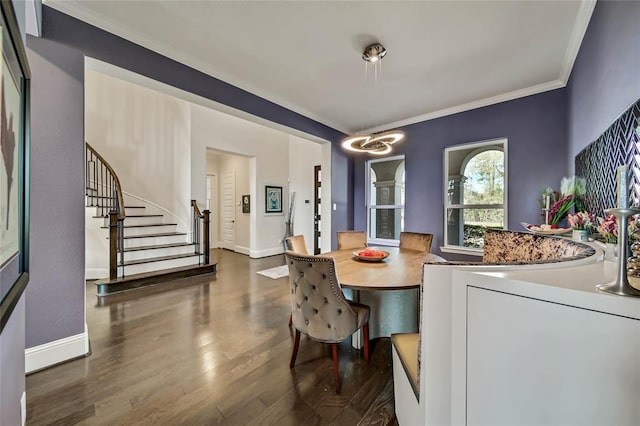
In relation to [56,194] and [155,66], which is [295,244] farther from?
[155,66]

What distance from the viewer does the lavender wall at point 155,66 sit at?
1901mm

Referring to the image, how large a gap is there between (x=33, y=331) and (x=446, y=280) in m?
2.68

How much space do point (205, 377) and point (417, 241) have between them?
96.2 inches

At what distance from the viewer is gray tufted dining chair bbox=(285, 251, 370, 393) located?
1.58m

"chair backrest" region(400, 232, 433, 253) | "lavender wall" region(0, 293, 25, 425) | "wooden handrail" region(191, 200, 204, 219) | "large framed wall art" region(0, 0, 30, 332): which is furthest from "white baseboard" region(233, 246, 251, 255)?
"large framed wall art" region(0, 0, 30, 332)

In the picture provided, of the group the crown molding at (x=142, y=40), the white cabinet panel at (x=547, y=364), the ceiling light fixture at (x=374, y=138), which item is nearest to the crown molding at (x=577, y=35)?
the ceiling light fixture at (x=374, y=138)

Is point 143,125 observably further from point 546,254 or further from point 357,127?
point 546,254

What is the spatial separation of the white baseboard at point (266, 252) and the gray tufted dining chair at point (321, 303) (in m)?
4.28

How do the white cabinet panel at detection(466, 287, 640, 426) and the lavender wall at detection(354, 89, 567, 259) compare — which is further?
the lavender wall at detection(354, 89, 567, 259)

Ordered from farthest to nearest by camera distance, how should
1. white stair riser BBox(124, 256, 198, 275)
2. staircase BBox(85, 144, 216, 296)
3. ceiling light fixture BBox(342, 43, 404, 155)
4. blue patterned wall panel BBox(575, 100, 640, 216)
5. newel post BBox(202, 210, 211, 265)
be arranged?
newel post BBox(202, 210, 211, 265) → white stair riser BBox(124, 256, 198, 275) → staircase BBox(85, 144, 216, 296) → ceiling light fixture BBox(342, 43, 404, 155) → blue patterned wall panel BBox(575, 100, 640, 216)

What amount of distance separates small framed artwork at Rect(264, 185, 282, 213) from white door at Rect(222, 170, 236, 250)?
107 cm

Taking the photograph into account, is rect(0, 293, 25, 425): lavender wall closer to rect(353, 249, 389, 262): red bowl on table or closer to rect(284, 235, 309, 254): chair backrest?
rect(284, 235, 309, 254): chair backrest

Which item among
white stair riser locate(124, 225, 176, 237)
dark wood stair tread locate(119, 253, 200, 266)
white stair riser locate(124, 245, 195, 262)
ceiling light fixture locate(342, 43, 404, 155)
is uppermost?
ceiling light fixture locate(342, 43, 404, 155)

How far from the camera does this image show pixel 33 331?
1776 millimetres
